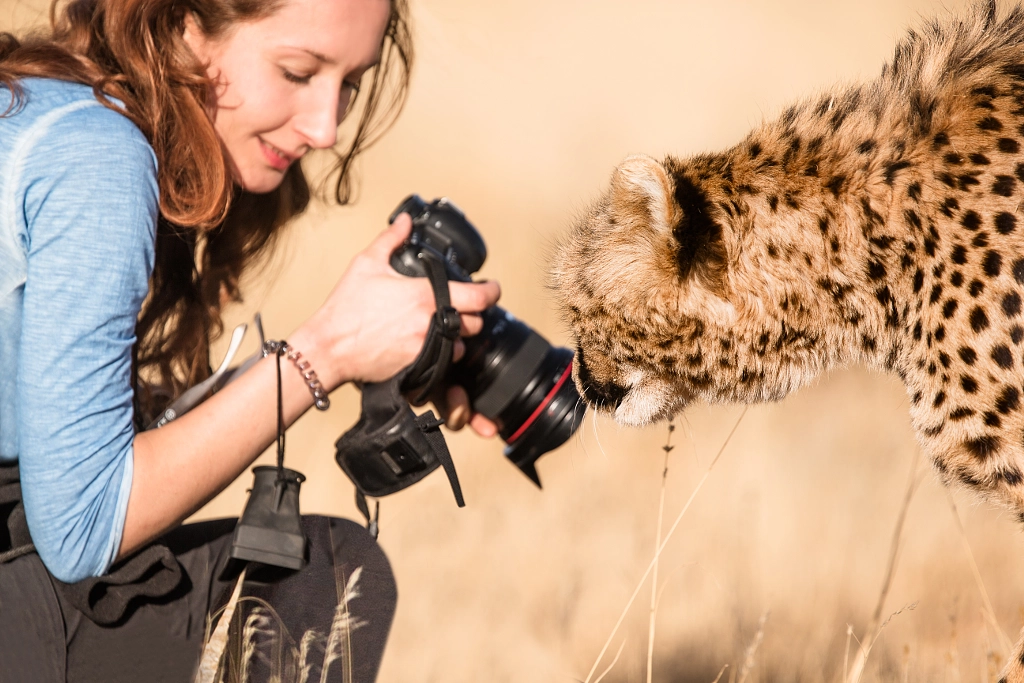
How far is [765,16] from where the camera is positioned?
852 cm

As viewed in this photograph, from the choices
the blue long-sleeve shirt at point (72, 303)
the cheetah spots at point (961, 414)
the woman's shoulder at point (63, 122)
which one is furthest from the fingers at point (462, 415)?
the cheetah spots at point (961, 414)

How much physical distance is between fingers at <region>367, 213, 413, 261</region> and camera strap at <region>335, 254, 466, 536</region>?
69mm

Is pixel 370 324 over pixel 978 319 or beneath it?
beneath

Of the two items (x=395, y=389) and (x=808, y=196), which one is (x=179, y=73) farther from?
(x=808, y=196)

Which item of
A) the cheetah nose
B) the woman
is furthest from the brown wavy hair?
the cheetah nose

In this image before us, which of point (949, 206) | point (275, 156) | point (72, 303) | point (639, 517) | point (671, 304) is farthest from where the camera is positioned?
point (639, 517)

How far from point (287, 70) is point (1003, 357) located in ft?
4.95

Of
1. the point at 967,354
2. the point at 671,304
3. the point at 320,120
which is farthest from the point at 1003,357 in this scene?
the point at 320,120

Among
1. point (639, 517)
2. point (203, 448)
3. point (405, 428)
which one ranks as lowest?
point (639, 517)

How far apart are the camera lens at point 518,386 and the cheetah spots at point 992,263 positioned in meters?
0.92

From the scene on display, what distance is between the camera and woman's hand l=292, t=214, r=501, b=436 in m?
1.87

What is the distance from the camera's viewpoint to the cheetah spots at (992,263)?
1.63 m

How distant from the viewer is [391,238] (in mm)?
1978

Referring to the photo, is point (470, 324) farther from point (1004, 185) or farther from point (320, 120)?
point (1004, 185)
